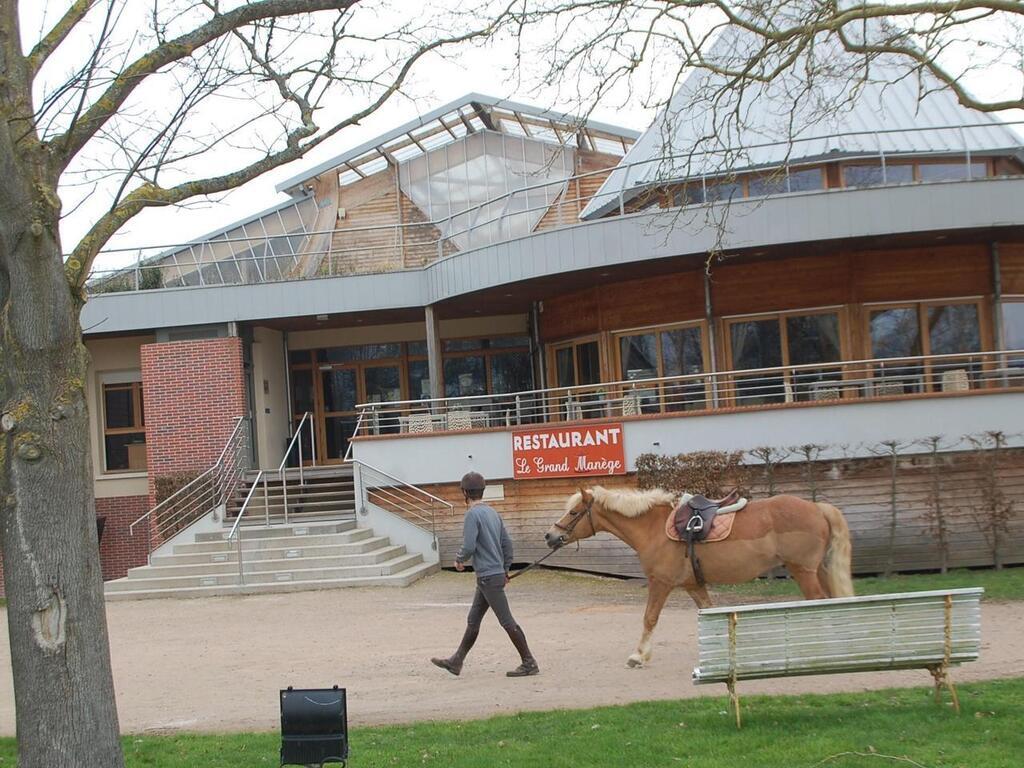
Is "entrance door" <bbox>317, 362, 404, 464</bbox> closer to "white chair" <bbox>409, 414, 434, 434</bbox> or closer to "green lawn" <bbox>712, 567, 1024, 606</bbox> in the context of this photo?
"white chair" <bbox>409, 414, 434, 434</bbox>

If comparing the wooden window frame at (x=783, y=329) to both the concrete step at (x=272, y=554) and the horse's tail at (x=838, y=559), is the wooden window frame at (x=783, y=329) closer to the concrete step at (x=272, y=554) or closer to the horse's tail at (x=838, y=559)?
the concrete step at (x=272, y=554)

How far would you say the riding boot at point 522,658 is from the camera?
9.73m

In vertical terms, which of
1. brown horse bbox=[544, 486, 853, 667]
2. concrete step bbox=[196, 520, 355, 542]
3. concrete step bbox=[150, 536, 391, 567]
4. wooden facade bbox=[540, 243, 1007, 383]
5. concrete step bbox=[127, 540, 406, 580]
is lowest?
concrete step bbox=[127, 540, 406, 580]

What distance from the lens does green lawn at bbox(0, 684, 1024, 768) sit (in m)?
6.44

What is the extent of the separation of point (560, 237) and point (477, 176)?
31.5 feet

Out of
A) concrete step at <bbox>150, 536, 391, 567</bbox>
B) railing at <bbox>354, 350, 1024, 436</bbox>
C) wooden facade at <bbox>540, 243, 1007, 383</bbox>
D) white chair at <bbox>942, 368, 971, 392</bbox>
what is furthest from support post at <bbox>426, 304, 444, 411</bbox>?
white chair at <bbox>942, 368, 971, 392</bbox>

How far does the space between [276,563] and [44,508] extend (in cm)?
1268

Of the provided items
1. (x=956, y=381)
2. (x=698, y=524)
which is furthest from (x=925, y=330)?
(x=698, y=524)

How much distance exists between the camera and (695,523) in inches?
397

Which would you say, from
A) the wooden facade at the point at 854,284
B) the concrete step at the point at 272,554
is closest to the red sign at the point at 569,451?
the concrete step at the point at 272,554

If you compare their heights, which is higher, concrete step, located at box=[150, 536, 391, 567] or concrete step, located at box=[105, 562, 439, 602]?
concrete step, located at box=[150, 536, 391, 567]

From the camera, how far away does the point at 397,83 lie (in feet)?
25.2

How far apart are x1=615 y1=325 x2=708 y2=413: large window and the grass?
12.4 metres

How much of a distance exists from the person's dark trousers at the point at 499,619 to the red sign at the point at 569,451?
781 centimetres
